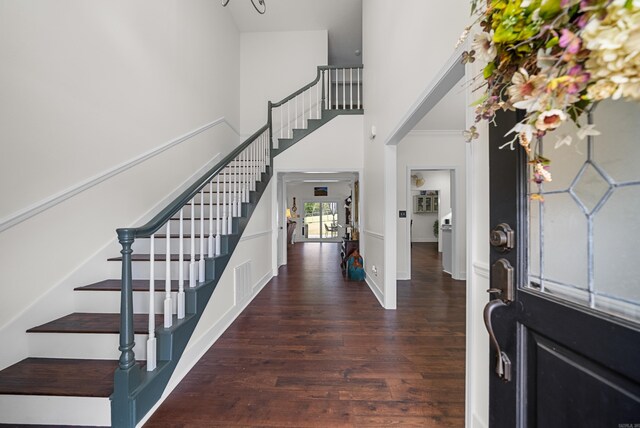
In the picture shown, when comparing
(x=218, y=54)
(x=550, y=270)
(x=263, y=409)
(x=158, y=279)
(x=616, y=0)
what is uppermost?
(x=218, y=54)

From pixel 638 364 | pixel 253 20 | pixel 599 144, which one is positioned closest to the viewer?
pixel 638 364

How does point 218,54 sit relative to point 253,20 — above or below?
below

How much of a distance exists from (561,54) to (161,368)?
2194 millimetres

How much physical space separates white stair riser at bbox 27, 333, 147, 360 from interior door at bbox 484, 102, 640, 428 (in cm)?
198

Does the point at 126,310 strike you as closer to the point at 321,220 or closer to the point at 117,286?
the point at 117,286

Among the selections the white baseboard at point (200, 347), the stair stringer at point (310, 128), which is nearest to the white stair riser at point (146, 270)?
the white baseboard at point (200, 347)

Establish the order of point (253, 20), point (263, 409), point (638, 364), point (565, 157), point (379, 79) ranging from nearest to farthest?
point (638, 364), point (565, 157), point (263, 409), point (379, 79), point (253, 20)

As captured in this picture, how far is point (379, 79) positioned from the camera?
3480 millimetres

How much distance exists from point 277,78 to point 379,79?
9.52 feet

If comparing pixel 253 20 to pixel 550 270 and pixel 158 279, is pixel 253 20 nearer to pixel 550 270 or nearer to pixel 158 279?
pixel 158 279

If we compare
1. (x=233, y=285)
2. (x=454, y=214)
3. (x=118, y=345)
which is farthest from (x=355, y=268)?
(x=118, y=345)

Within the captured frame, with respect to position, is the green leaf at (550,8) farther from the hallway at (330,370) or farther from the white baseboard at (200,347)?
the white baseboard at (200,347)

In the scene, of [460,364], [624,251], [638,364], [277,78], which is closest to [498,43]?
[624,251]

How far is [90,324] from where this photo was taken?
167 centimetres
